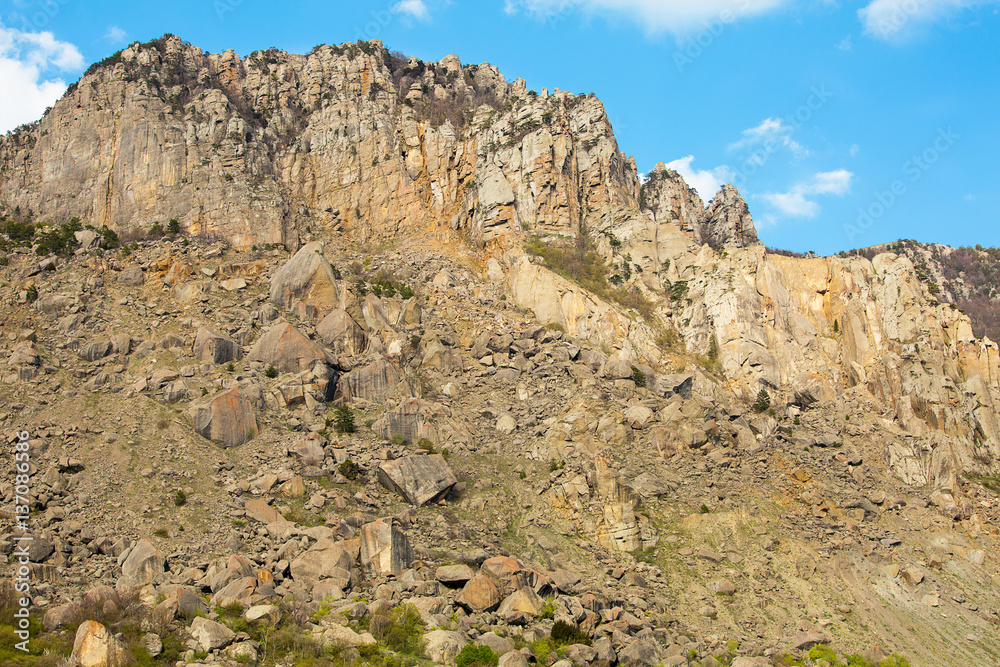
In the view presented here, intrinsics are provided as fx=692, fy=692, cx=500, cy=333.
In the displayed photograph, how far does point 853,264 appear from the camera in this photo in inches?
Answer: 2400

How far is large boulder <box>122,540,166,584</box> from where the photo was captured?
98.3 feet

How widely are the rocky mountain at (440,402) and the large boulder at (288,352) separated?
300 mm

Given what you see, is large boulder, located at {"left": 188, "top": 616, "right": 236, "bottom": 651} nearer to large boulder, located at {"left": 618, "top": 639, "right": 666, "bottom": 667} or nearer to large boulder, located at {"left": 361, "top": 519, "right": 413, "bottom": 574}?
large boulder, located at {"left": 361, "top": 519, "right": 413, "bottom": 574}

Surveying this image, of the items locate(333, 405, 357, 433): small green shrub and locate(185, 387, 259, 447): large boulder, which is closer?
locate(185, 387, 259, 447): large boulder

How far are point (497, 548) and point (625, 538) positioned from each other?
7775mm

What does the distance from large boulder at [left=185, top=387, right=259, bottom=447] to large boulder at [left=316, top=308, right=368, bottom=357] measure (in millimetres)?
8833

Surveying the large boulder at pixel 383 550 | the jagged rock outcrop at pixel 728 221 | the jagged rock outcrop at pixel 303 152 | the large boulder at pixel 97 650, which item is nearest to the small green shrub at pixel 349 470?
the large boulder at pixel 383 550

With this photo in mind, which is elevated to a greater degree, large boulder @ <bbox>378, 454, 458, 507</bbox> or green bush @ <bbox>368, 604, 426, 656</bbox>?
large boulder @ <bbox>378, 454, 458, 507</bbox>

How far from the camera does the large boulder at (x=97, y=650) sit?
2344 cm

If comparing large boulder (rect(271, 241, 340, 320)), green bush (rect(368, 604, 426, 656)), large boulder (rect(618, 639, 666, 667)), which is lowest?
large boulder (rect(618, 639, 666, 667))

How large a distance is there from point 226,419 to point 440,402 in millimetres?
14061

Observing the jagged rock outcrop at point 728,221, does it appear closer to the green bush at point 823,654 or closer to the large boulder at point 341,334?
the large boulder at point 341,334

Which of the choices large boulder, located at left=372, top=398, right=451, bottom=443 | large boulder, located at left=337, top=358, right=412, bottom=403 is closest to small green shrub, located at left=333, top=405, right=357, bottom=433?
large boulder, located at left=372, top=398, right=451, bottom=443

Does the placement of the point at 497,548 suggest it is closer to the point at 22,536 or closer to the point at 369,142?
the point at 22,536
